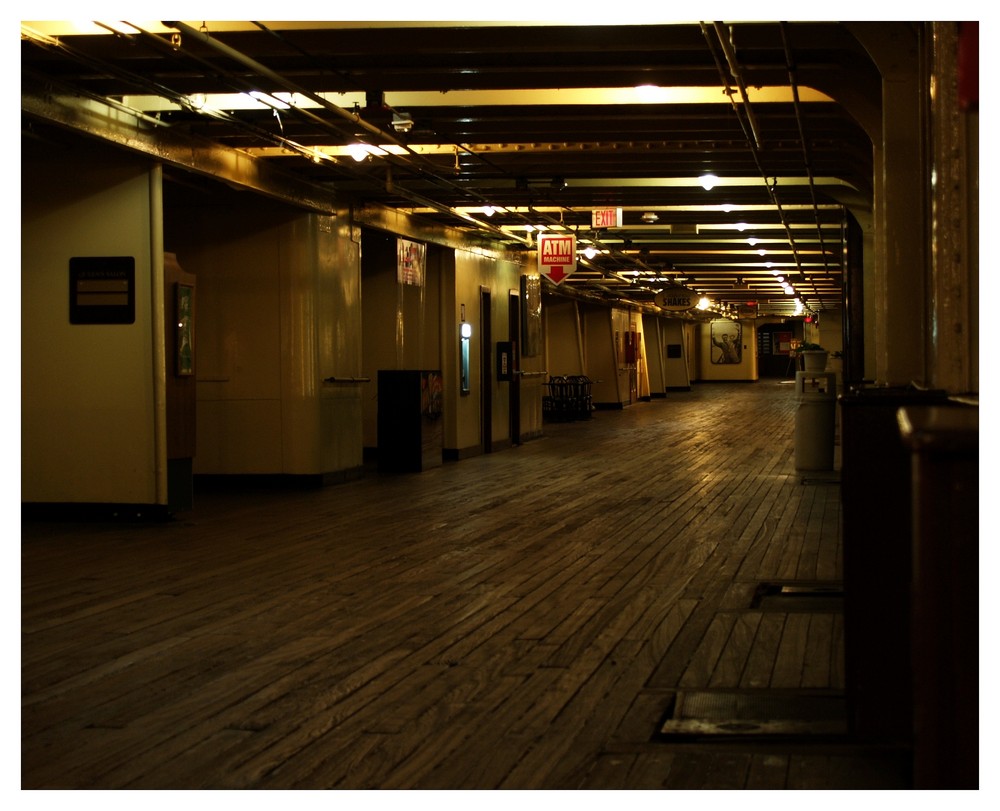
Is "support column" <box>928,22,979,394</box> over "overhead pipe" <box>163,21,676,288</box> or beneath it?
beneath

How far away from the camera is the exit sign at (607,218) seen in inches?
527

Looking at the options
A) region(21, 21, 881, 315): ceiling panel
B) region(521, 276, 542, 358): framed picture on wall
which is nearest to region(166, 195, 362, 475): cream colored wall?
region(21, 21, 881, 315): ceiling panel

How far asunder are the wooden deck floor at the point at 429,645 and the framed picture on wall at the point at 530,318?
26.1 feet

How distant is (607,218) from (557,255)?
131cm

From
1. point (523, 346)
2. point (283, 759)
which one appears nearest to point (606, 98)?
point (283, 759)

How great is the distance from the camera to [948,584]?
6.41ft

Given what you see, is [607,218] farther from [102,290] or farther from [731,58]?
[731,58]

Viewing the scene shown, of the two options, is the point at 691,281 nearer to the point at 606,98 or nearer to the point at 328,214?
the point at 328,214

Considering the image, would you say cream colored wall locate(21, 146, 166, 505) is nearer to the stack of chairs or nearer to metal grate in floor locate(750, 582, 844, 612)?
metal grate in floor locate(750, 582, 844, 612)

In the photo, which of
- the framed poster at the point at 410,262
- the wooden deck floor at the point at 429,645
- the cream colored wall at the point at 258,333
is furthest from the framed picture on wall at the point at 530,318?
the wooden deck floor at the point at 429,645

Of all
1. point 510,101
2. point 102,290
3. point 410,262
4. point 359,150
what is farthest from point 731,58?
point 410,262

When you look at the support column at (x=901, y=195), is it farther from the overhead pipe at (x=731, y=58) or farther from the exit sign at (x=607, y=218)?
the exit sign at (x=607, y=218)

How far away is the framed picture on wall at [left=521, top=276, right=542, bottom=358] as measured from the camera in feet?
58.8

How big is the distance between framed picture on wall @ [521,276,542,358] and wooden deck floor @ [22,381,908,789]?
313 inches
